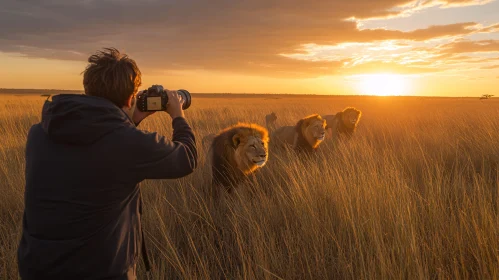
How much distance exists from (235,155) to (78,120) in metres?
3.29

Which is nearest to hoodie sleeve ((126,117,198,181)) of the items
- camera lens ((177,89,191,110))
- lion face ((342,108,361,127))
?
camera lens ((177,89,191,110))

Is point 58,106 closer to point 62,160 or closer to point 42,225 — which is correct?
point 62,160

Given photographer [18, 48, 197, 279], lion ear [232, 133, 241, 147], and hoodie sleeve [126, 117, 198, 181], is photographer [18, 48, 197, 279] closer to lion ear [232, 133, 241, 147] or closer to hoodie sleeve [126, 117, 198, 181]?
hoodie sleeve [126, 117, 198, 181]

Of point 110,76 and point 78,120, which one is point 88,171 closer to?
point 78,120

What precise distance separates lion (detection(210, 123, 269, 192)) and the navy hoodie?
9.31 ft

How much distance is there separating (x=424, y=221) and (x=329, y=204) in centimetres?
98

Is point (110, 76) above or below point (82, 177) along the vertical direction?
above

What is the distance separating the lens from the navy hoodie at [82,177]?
177cm

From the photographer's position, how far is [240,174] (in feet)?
16.4

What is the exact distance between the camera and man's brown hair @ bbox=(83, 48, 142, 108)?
77.0 inches

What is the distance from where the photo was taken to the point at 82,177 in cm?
183

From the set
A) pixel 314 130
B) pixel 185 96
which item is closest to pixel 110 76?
pixel 185 96

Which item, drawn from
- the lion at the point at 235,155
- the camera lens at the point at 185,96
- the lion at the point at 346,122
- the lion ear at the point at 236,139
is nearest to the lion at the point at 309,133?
the lion at the point at 346,122

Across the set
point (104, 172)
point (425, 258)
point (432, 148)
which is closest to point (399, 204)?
point (425, 258)
